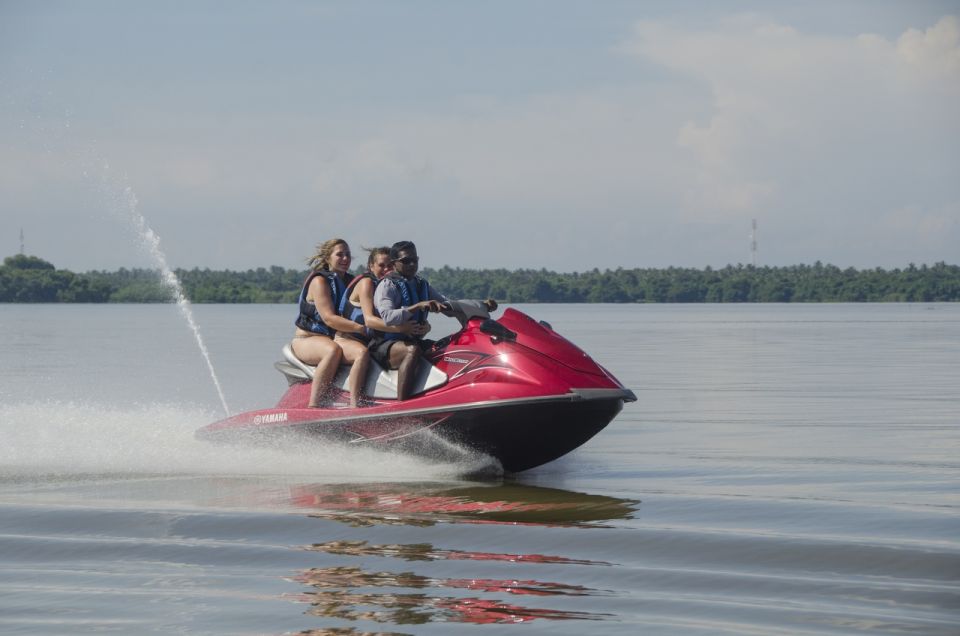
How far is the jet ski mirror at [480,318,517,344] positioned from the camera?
9.12m

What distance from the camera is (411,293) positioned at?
31.1ft

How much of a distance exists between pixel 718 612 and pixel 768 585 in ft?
1.98

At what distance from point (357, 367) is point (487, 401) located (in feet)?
3.72

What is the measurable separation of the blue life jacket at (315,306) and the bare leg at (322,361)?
119 mm

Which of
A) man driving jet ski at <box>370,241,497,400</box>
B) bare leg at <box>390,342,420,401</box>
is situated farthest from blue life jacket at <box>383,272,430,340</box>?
bare leg at <box>390,342,420,401</box>

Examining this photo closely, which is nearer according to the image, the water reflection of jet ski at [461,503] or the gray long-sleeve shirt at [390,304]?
the water reflection of jet ski at [461,503]

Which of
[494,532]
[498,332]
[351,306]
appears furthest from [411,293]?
[494,532]

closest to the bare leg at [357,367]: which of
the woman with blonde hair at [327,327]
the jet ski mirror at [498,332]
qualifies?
the woman with blonde hair at [327,327]

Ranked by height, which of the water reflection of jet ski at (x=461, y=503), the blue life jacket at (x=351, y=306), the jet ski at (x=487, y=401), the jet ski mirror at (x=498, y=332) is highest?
the blue life jacket at (x=351, y=306)

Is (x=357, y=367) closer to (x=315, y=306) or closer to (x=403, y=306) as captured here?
(x=403, y=306)

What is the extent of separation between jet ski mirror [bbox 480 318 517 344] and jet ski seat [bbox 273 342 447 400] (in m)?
0.46

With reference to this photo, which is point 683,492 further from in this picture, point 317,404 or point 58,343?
point 58,343

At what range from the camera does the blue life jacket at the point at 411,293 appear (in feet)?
30.9

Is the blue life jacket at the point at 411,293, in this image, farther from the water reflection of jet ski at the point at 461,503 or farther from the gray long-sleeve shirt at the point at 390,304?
the water reflection of jet ski at the point at 461,503
